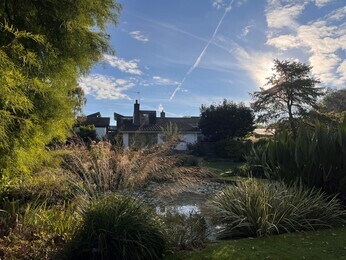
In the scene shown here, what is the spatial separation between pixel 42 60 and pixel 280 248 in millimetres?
4652

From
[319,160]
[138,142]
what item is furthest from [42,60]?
[319,160]

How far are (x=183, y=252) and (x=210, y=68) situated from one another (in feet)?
29.8

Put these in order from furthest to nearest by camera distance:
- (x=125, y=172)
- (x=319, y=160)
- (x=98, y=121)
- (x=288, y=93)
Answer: (x=98, y=121) < (x=288, y=93) < (x=319, y=160) < (x=125, y=172)

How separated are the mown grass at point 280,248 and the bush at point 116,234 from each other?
0.41 metres

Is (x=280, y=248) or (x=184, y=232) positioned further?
(x=184, y=232)

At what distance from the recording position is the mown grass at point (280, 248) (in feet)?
14.6

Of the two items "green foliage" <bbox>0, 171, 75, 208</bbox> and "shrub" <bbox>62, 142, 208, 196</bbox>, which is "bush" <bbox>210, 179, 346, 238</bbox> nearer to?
"shrub" <bbox>62, 142, 208, 196</bbox>

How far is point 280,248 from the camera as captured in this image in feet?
15.6

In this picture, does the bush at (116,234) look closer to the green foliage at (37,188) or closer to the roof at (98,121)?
the green foliage at (37,188)

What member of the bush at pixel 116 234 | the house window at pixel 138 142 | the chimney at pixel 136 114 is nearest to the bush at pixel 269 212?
the bush at pixel 116 234

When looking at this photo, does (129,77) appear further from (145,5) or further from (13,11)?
(13,11)

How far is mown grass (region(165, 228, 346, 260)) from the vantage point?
4449 mm

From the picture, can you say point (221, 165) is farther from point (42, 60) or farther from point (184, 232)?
point (42, 60)

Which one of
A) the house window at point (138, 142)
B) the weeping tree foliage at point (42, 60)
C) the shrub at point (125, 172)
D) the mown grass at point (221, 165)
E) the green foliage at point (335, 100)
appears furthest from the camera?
the green foliage at point (335, 100)
